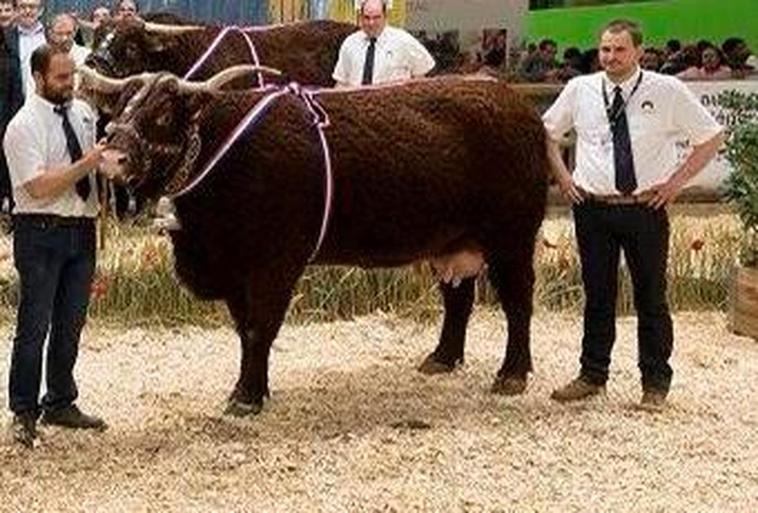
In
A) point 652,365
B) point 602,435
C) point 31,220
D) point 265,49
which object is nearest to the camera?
point 31,220

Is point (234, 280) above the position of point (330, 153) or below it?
below

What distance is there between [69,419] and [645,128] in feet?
9.72

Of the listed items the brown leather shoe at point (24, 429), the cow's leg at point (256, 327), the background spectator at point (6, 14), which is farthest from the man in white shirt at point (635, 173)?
the background spectator at point (6, 14)

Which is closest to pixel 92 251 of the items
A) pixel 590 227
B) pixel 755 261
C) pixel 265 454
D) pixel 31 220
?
pixel 31 220

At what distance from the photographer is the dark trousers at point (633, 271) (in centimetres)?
712

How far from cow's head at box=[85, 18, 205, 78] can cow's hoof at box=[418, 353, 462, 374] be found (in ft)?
7.00

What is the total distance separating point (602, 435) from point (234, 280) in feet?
5.92

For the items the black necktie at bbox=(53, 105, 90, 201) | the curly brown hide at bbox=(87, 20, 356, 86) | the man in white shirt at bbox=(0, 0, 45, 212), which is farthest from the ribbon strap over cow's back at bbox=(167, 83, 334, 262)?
the man in white shirt at bbox=(0, 0, 45, 212)

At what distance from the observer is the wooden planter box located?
9266 millimetres

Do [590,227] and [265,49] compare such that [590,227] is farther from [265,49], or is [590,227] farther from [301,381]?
[265,49]

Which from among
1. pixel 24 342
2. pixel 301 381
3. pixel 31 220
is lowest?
pixel 301 381

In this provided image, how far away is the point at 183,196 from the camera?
673 cm

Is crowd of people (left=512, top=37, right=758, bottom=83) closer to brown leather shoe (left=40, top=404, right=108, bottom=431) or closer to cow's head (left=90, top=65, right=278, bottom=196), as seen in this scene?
cow's head (left=90, top=65, right=278, bottom=196)

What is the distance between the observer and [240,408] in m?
6.96
